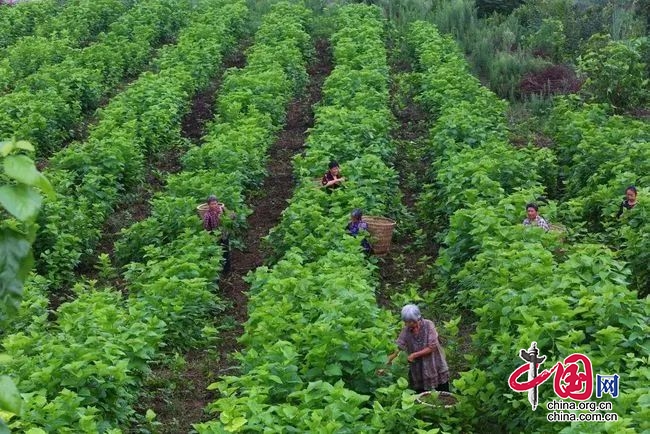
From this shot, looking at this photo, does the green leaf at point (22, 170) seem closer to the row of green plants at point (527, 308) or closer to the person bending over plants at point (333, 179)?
the row of green plants at point (527, 308)

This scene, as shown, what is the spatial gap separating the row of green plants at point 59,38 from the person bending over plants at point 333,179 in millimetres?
10183

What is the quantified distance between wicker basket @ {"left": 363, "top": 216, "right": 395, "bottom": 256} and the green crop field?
0.46 ft

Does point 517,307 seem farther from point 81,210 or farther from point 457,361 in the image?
point 81,210


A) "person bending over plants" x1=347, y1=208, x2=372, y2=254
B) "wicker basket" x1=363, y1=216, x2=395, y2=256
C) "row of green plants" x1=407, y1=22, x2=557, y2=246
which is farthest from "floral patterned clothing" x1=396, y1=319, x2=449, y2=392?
"wicker basket" x1=363, y1=216, x2=395, y2=256

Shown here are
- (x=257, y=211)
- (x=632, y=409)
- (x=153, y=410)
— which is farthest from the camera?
(x=257, y=211)

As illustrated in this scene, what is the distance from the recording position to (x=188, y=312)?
1056 cm

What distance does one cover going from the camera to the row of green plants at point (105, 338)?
23.7ft

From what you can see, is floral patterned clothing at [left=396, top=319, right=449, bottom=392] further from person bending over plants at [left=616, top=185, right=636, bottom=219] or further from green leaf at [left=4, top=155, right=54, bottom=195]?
green leaf at [left=4, top=155, right=54, bottom=195]

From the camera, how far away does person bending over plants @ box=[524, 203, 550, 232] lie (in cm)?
1100

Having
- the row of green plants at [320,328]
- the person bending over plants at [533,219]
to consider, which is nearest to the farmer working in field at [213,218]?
the row of green plants at [320,328]

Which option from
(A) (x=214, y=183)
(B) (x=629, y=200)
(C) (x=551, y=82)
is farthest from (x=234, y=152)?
(C) (x=551, y=82)

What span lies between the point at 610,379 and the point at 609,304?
929 mm

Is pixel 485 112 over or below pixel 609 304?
below

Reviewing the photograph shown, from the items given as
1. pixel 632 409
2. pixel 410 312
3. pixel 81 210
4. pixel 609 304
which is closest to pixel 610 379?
pixel 632 409
